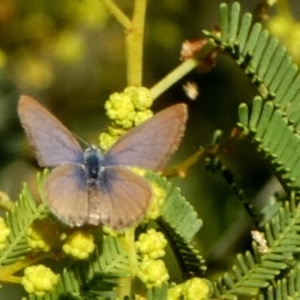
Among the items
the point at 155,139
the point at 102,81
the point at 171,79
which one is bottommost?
the point at 155,139

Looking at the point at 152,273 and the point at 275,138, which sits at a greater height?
the point at 275,138

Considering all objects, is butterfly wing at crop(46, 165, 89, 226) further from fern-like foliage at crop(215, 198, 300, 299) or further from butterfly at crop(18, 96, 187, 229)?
fern-like foliage at crop(215, 198, 300, 299)

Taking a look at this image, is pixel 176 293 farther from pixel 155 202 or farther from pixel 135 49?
pixel 135 49

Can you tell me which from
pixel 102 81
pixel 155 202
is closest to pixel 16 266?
pixel 155 202

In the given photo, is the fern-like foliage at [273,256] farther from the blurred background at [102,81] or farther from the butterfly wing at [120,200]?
the blurred background at [102,81]

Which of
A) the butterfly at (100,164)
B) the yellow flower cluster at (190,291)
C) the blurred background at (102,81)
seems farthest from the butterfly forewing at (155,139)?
the blurred background at (102,81)

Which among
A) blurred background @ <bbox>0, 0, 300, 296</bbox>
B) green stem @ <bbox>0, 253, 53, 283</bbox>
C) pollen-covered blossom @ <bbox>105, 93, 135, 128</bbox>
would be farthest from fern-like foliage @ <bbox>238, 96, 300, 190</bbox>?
blurred background @ <bbox>0, 0, 300, 296</bbox>

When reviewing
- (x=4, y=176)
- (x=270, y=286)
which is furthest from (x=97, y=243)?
(x=4, y=176)
